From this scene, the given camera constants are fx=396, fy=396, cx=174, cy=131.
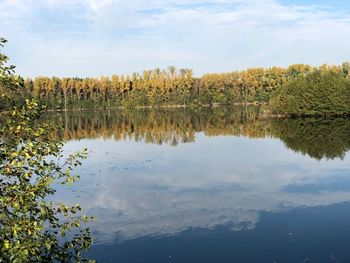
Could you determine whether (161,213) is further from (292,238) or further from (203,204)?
(292,238)

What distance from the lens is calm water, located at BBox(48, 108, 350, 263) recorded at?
1641 cm

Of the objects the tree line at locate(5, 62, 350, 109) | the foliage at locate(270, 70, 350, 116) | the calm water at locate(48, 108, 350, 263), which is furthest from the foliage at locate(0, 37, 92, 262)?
the tree line at locate(5, 62, 350, 109)

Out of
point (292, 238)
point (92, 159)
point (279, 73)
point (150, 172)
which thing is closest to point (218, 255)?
point (292, 238)

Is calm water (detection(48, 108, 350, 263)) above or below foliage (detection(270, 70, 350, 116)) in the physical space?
below

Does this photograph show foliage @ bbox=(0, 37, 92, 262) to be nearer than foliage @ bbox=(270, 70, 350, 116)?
Yes

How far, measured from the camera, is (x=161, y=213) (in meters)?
21.2

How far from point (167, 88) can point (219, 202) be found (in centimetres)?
13062

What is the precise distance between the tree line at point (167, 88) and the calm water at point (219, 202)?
338 feet

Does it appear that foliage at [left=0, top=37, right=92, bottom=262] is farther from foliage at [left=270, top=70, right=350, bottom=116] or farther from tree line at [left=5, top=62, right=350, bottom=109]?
tree line at [left=5, top=62, right=350, bottom=109]

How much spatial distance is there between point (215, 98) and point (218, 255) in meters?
138

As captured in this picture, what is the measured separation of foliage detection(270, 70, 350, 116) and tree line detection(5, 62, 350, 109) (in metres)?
57.4

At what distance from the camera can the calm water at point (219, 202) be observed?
16406mm

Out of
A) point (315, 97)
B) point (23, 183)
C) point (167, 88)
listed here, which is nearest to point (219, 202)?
point (23, 183)

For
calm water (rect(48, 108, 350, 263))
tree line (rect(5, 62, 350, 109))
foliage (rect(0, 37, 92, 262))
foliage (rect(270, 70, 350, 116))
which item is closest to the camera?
foliage (rect(0, 37, 92, 262))
